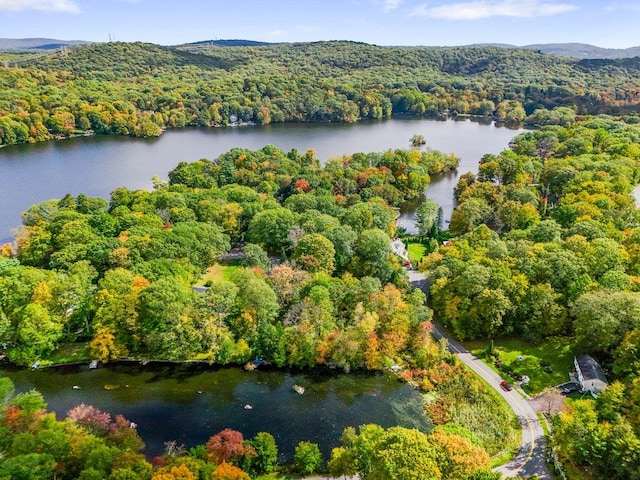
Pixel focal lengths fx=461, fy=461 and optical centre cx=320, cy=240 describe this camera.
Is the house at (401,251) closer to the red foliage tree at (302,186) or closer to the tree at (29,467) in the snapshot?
the red foliage tree at (302,186)

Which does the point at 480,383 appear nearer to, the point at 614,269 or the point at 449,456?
the point at 449,456

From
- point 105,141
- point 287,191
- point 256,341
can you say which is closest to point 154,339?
point 256,341

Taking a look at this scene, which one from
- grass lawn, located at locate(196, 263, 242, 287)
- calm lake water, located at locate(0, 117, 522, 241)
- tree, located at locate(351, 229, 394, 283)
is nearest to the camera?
tree, located at locate(351, 229, 394, 283)

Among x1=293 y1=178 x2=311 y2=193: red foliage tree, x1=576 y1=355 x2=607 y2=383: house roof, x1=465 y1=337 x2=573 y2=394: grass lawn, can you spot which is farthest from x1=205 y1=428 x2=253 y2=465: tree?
x1=293 y1=178 x2=311 y2=193: red foliage tree

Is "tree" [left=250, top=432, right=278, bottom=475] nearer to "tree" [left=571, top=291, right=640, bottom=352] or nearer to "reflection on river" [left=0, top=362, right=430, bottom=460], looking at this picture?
"reflection on river" [left=0, top=362, right=430, bottom=460]

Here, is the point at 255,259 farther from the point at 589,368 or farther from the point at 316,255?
the point at 589,368

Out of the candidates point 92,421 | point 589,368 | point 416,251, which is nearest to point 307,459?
point 92,421

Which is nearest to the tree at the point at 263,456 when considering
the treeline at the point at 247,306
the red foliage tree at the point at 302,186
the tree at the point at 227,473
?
the treeline at the point at 247,306
